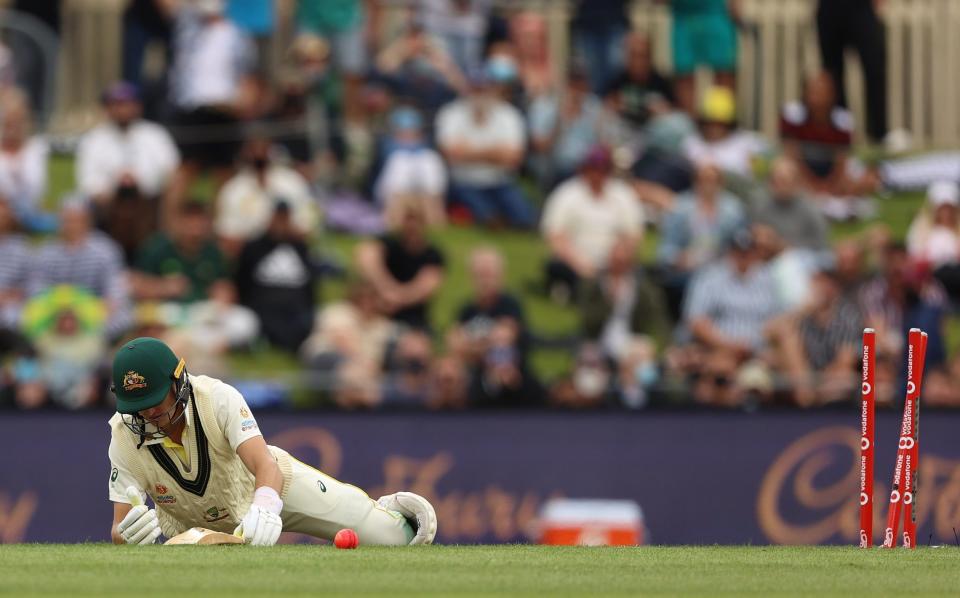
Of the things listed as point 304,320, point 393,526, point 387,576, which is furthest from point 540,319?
point 387,576

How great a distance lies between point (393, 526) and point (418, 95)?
10.2 meters

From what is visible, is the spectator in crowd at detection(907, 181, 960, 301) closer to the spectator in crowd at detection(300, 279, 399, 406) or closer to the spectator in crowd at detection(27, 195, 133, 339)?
the spectator in crowd at detection(300, 279, 399, 406)

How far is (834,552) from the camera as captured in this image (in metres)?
9.79

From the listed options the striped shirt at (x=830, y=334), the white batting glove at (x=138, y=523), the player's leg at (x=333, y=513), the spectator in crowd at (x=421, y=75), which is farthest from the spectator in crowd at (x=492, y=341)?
the white batting glove at (x=138, y=523)

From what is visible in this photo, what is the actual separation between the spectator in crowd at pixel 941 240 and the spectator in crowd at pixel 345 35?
6.00 metres

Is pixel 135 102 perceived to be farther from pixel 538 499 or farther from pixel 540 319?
pixel 538 499

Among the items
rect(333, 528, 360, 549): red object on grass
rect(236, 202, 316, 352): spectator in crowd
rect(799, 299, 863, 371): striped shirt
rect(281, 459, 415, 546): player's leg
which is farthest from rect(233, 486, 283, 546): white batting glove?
rect(799, 299, 863, 371): striped shirt

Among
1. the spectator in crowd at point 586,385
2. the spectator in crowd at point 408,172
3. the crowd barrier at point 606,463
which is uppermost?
the spectator in crowd at point 408,172

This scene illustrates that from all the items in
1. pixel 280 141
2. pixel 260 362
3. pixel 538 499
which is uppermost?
pixel 280 141

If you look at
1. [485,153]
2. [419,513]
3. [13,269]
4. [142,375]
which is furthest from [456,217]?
[142,375]

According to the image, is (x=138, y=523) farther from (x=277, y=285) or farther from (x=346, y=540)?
(x=277, y=285)

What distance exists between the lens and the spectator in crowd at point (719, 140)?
1997cm

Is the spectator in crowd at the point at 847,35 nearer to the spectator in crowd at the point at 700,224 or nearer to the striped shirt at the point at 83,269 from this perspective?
the spectator in crowd at the point at 700,224

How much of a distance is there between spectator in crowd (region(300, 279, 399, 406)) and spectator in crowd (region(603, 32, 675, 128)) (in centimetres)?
431
